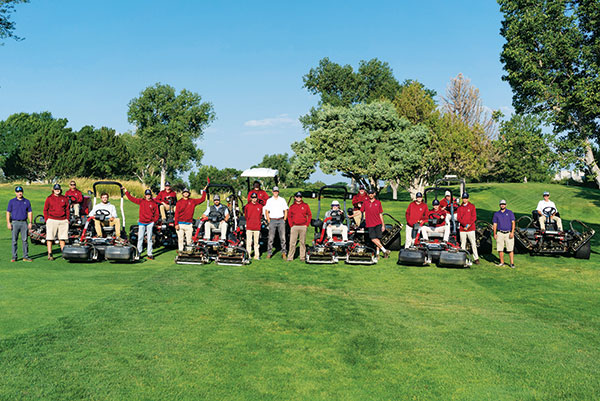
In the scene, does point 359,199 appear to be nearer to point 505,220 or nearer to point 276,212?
point 276,212

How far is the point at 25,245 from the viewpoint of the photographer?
1434 centimetres

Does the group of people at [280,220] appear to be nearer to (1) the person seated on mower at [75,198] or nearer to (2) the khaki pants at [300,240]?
(2) the khaki pants at [300,240]

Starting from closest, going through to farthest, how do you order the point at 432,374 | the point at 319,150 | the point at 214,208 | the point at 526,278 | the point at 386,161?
the point at 432,374 → the point at 526,278 → the point at 214,208 → the point at 386,161 → the point at 319,150

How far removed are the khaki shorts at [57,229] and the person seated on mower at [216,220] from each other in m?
4.17

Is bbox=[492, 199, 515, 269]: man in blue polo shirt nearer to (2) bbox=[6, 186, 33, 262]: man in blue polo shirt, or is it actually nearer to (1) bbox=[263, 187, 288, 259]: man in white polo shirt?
(1) bbox=[263, 187, 288, 259]: man in white polo shirt

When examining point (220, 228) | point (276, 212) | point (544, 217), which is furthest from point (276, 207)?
point (544, 217)

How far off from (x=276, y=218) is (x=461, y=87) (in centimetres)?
6185

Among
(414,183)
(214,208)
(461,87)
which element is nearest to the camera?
(214,208)

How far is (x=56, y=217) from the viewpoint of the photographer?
49.0 feet

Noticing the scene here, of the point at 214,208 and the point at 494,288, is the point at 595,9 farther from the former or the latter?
the point at 214,208

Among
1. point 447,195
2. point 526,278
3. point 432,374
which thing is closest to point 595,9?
point 447,195

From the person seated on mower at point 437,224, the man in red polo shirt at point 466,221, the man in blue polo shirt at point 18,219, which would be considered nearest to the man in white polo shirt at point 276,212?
the person seated on mower at point 437,224

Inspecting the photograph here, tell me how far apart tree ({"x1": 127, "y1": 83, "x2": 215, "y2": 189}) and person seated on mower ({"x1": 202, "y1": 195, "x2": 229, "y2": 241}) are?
195ft

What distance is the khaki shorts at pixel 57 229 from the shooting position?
48.9ft
